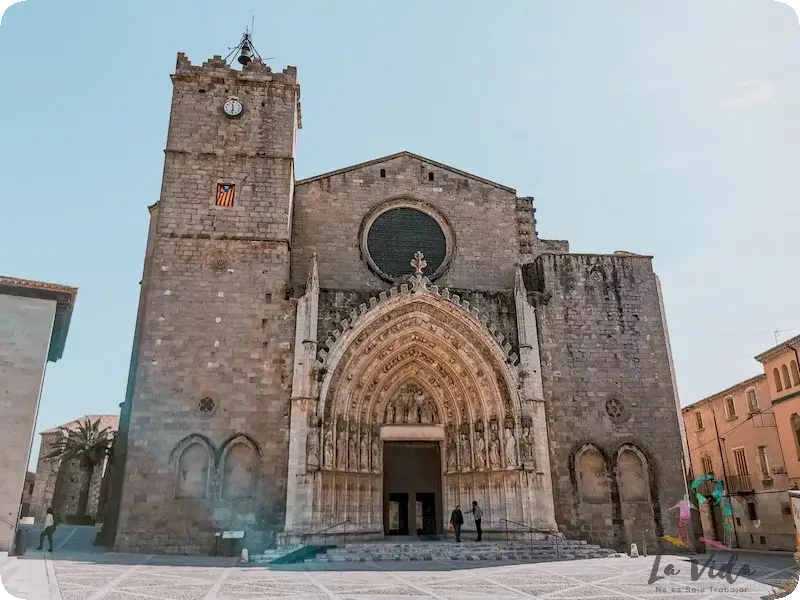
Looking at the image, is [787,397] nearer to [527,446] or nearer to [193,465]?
[527,446]

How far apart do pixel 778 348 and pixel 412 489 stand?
14187 mm

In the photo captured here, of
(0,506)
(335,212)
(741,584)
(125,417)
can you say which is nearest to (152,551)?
(0,506)

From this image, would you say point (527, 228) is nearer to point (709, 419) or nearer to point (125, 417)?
point (125, 417)

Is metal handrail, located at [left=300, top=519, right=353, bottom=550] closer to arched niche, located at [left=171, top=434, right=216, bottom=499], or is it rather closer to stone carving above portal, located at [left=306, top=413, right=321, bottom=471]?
stone carving above portal, located at [left=306, top=413, right=321, bottom=471]

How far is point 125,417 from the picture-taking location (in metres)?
16.0

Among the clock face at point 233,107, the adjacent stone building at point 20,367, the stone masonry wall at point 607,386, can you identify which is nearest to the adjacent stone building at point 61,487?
the adjacent stone building at point 20,367

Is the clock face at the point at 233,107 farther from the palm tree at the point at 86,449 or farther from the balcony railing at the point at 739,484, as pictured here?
the balcony railing at the point at 739,484

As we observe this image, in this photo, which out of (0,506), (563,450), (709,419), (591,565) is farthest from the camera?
(709,419)

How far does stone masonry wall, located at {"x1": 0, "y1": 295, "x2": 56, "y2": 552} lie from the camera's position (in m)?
12.6

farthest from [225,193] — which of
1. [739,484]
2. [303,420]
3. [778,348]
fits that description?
[739,484]

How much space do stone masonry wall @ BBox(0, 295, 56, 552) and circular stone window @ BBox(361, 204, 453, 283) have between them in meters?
8.23

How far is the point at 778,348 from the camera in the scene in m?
21.1

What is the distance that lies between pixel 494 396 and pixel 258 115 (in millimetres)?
10164

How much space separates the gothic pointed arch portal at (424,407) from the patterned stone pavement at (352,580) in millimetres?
2900
